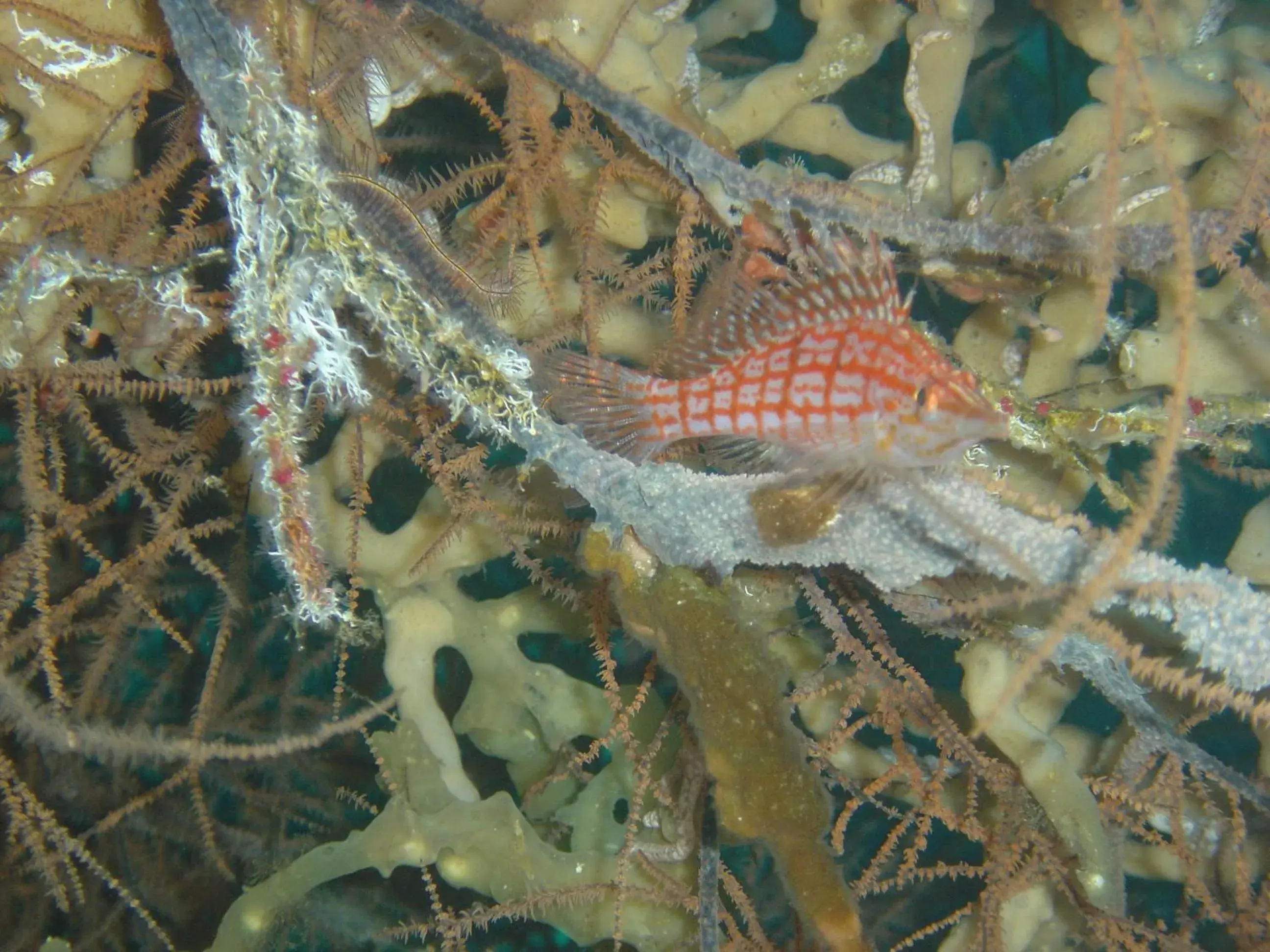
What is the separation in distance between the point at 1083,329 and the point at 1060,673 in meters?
1.46

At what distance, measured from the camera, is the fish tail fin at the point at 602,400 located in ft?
8.53

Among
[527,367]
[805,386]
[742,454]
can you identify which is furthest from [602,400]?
[805,386]

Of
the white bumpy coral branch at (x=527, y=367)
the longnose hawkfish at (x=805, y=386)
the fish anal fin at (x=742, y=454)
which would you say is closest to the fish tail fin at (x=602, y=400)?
the longnose hawkfish at (x=805, y=386)

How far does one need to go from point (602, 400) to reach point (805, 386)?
0.70 meters

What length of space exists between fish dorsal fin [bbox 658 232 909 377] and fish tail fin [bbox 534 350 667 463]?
23 cm

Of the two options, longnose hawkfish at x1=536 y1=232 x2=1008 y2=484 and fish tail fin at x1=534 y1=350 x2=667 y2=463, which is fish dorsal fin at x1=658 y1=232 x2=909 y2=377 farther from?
fish tail fin at x1=534 y1=350 x2=667 y2=463

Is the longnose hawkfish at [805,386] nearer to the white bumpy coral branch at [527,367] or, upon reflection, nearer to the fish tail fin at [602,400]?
the fish tail fin at [602,400]

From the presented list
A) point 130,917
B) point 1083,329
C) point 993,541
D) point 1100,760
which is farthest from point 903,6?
point 130,917

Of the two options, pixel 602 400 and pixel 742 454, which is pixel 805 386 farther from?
pixel 602 400

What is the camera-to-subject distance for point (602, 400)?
103 inches

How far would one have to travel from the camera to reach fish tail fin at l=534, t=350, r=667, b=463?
8.53 feet

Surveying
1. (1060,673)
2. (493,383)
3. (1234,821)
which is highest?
(493,383)

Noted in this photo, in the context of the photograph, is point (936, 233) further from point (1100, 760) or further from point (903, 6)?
point (1100, 760)

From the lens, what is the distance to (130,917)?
4367 millimetres
